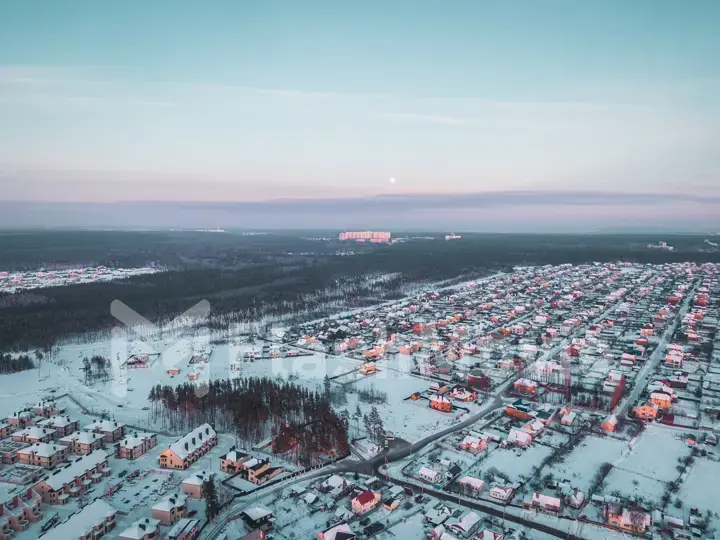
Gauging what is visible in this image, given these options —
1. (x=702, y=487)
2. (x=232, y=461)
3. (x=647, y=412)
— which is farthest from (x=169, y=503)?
(x=647, y=412)

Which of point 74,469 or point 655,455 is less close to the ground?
point 74,469

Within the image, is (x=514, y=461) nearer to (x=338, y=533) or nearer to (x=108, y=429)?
(x=338, y=533)

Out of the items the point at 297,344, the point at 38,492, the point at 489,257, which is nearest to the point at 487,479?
the point at 38,492

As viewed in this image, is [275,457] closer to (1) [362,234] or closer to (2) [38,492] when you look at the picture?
(2) [38,492]

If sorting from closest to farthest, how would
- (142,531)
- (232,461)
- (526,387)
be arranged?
(142,531) < (232,461) < (526,387)

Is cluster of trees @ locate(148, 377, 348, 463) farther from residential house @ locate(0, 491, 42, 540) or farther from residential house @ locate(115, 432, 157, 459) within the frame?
residential house @ locate(0, 491, 42, 540)

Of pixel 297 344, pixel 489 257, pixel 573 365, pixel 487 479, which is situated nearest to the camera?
pixel 487 479

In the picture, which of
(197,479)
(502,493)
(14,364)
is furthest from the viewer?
(14,364)
